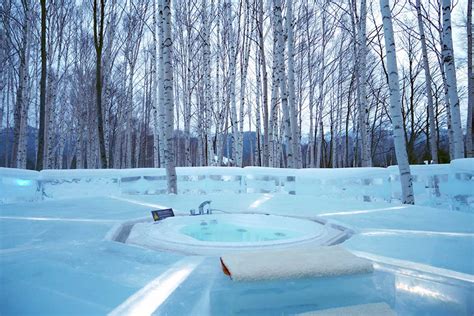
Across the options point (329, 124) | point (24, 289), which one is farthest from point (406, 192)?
point (329, 124)

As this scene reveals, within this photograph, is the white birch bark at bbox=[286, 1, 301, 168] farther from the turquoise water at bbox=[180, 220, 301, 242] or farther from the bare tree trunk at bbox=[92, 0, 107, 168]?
the bare tree trunk at bbox=[92, 0, 107, 168]

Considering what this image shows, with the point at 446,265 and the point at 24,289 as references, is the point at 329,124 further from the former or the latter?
the point at 24,289

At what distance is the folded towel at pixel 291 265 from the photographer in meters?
1.37

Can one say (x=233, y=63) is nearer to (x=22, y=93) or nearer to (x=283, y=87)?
(x=283, y=87)

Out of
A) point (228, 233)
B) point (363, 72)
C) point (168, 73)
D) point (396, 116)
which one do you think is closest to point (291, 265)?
point (228, 233)

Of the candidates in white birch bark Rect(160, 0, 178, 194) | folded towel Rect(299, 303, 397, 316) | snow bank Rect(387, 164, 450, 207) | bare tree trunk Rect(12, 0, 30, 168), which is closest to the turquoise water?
folded towel Rect(299, 303, 397, 316)

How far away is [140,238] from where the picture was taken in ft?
6.98

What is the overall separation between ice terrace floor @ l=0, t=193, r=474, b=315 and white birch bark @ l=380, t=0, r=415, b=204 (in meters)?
1.39

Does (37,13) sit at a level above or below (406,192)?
above

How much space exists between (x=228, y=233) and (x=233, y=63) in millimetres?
5823

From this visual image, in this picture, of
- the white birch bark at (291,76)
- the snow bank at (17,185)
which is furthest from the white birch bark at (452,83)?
the snow bank at (17,185)

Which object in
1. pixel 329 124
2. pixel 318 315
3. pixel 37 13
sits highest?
pixel 37 13

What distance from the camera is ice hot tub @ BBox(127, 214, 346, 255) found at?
1.90 meters

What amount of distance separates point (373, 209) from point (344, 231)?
119 centimetres
